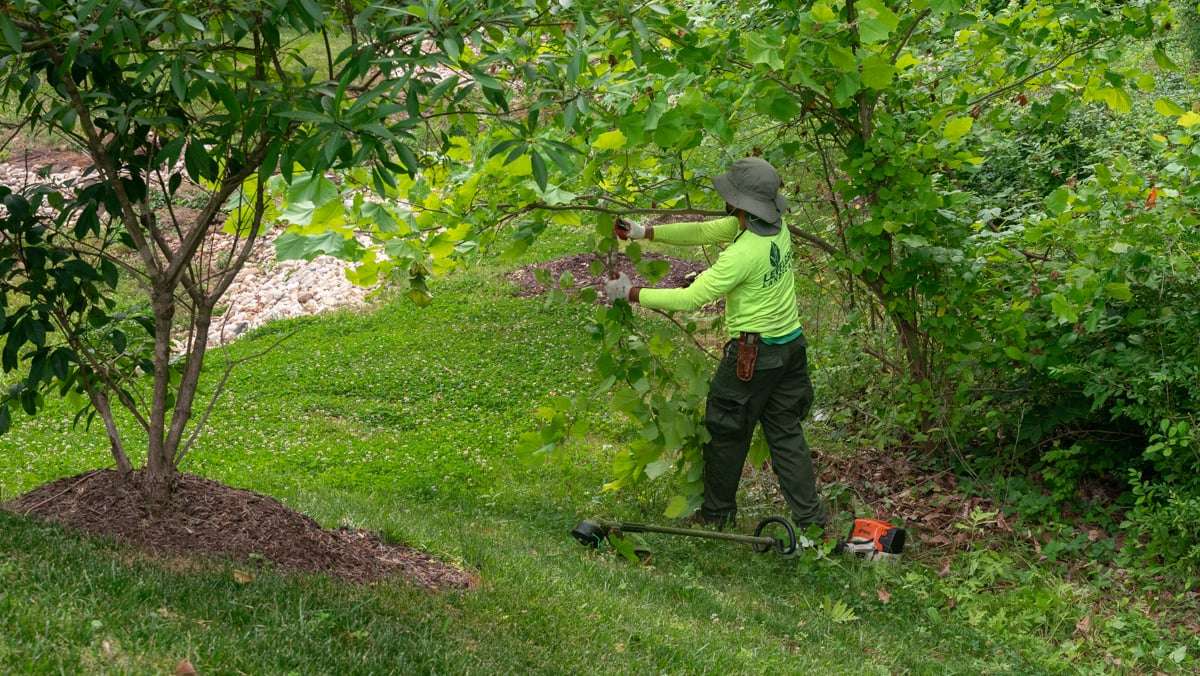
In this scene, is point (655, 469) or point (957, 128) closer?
point (957, 128)

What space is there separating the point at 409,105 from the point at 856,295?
5531 mm

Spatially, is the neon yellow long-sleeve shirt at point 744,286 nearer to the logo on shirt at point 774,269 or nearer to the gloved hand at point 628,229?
the logo on shirt at point 774,269

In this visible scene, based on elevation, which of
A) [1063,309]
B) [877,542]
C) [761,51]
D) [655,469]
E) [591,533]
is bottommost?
[877,542]

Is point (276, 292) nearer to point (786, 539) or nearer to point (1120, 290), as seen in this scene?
point (786, 539)

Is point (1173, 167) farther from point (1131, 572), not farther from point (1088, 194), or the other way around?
point (1131, 572)

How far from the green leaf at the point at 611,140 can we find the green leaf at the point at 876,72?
129cm

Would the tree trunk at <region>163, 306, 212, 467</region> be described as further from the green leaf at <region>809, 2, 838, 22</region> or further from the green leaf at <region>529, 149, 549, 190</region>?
the green leaf at <region>809, 2, 838, 22</region>

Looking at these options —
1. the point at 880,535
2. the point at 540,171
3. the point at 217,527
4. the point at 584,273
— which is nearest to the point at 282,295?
the point at 584,273

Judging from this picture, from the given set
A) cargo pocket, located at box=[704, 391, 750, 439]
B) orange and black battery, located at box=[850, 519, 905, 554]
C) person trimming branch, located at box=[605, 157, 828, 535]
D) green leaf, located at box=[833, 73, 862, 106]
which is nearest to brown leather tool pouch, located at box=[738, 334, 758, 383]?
person trimming branch, located at box=[605, 157, 828, 535]

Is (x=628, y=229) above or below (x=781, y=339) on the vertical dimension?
above

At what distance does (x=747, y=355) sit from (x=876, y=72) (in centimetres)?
170

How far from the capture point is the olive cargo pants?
6605 mm

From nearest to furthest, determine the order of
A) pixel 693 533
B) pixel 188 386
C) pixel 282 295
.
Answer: pixel 188 386 < pixel 693 533 < pixel 282 295

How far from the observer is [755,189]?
6.36 m
